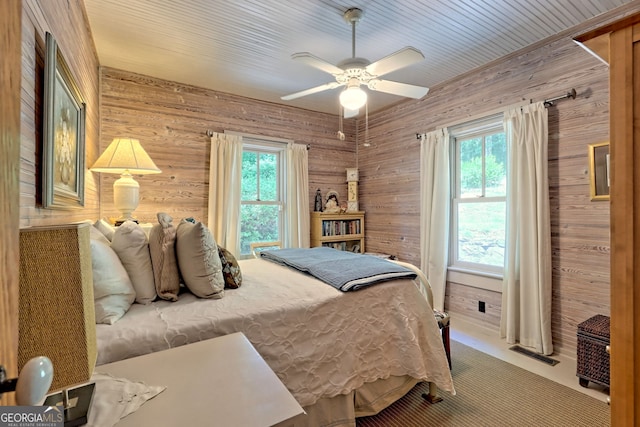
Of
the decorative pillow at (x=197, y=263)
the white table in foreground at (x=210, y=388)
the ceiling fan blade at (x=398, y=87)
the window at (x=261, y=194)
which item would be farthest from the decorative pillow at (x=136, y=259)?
the window at (x=261, y=194)

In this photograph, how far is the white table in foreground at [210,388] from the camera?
2.42 ft

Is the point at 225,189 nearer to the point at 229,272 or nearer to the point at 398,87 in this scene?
the point at 229,272

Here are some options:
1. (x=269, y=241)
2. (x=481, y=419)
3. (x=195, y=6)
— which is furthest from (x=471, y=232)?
(x=195, y=6)

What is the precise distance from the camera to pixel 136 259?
1512 millimetres

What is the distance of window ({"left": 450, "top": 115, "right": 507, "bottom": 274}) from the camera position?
10.1ft

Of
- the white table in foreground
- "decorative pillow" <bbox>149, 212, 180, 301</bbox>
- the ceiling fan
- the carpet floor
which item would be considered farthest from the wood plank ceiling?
the carpet floor

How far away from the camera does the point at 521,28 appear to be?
2.43 meters

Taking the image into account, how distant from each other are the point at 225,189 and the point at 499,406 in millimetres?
3204

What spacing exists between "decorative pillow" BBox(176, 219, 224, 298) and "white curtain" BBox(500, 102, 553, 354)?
2.57 meters

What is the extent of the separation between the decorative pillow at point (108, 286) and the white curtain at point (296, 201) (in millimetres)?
2779

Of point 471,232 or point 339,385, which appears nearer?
point 339,385

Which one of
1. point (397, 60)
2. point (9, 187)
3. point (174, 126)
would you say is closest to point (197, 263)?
point (9, 187)

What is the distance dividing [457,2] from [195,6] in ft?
6.03

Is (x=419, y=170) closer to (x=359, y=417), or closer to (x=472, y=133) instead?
(x=472, y=133)
